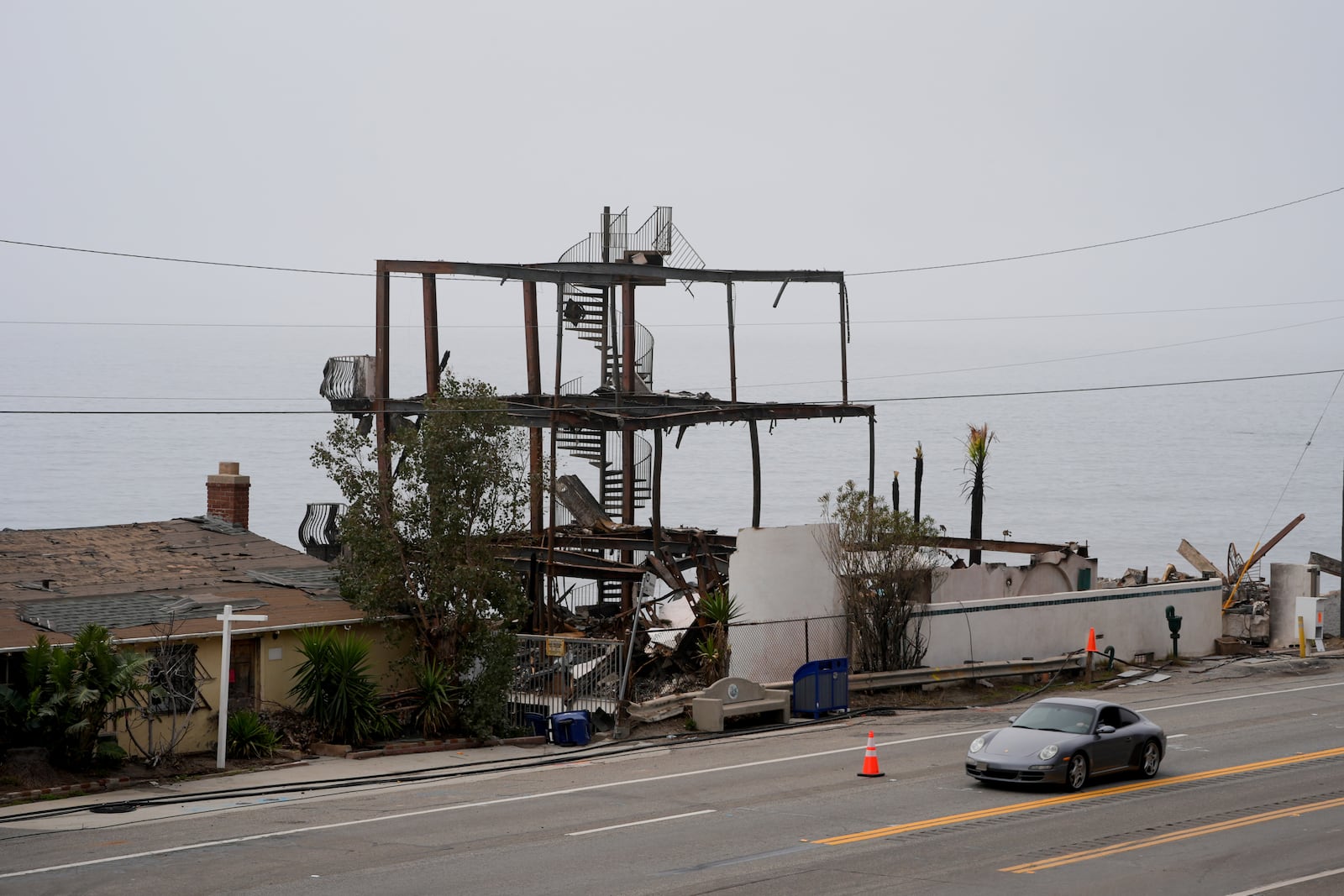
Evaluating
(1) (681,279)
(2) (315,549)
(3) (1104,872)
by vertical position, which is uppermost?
(1) (681,279)

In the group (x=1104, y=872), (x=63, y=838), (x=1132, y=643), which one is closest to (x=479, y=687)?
(x=63, y=838)

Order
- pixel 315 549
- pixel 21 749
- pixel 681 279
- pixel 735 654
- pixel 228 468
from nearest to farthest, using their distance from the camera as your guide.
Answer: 1. pixel 21 749
2. pixel 735 654
3. pixel 228 468
4. pixel 315 549
5. pixel 681 279

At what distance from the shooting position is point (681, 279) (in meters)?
43.5

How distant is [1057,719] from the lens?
796 inches

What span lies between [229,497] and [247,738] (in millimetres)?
9721

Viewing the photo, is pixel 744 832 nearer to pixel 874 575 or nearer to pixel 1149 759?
pixel 1149 759

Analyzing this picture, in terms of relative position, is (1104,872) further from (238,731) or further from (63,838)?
(238,731)

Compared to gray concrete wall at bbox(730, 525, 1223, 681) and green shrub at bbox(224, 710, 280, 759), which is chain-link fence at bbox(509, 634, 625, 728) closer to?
gray concrete wall at bbox(730, 525, 1223, 681)

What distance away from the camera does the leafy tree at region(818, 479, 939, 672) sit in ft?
100

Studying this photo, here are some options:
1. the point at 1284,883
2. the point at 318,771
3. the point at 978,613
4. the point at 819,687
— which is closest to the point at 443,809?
the point at 318,771

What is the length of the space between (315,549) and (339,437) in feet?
46.1

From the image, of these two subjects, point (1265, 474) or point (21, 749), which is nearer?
point (21, 749)

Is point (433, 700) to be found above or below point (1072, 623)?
below

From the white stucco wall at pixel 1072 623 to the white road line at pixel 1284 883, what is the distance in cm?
1655
